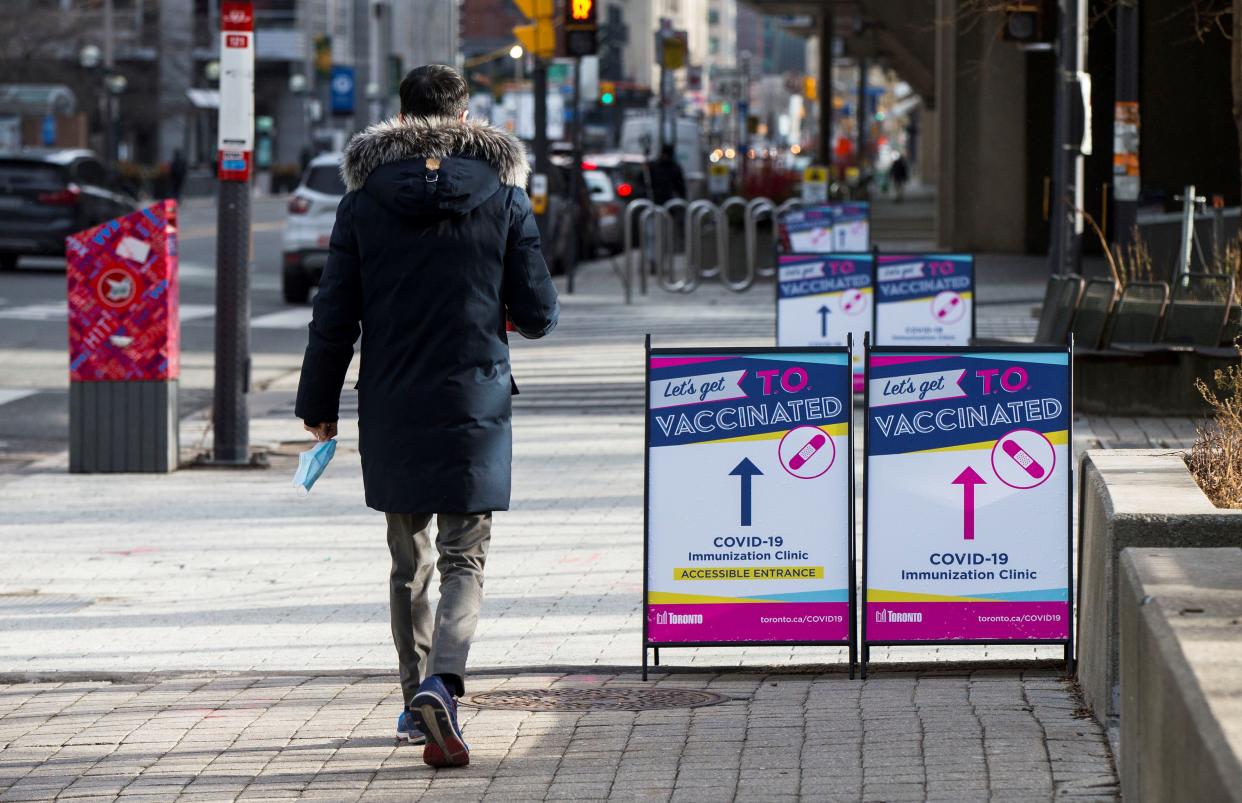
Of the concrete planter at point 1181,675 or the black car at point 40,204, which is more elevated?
the black car at point 40,204

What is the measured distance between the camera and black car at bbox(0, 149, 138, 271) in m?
29.1

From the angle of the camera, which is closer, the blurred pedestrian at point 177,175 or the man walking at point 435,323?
the man walking at point 435,323

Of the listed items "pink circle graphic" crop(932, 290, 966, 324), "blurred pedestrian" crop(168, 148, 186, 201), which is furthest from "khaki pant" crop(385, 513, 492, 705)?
"blurred pedestrian" crop(168, 148, 186, 201)

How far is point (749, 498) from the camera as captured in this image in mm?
6656

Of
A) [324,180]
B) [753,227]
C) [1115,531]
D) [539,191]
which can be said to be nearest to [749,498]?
[1115,531]

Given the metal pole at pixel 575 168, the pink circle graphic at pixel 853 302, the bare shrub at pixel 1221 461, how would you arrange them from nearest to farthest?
the bare shrub at pixel 1221 461 < the pink circle graphic at pixel 853 302 < the metal pole at pixel 575 168

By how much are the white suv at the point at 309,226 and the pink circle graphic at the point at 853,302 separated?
10.7 meters

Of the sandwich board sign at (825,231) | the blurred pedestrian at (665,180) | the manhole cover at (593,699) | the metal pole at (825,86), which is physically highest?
the metal pole at (825,86)

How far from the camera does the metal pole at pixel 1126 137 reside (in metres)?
17.6

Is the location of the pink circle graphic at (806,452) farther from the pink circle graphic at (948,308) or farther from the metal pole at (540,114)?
the metal pole at (540,114)

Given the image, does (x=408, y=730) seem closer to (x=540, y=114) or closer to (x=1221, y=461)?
(x=1221, y=461)

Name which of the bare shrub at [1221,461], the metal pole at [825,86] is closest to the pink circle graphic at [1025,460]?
the bare shrub at [1221,461]

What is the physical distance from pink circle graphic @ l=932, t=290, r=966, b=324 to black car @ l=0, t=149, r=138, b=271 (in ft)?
55.5

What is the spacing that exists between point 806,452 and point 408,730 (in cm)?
159
